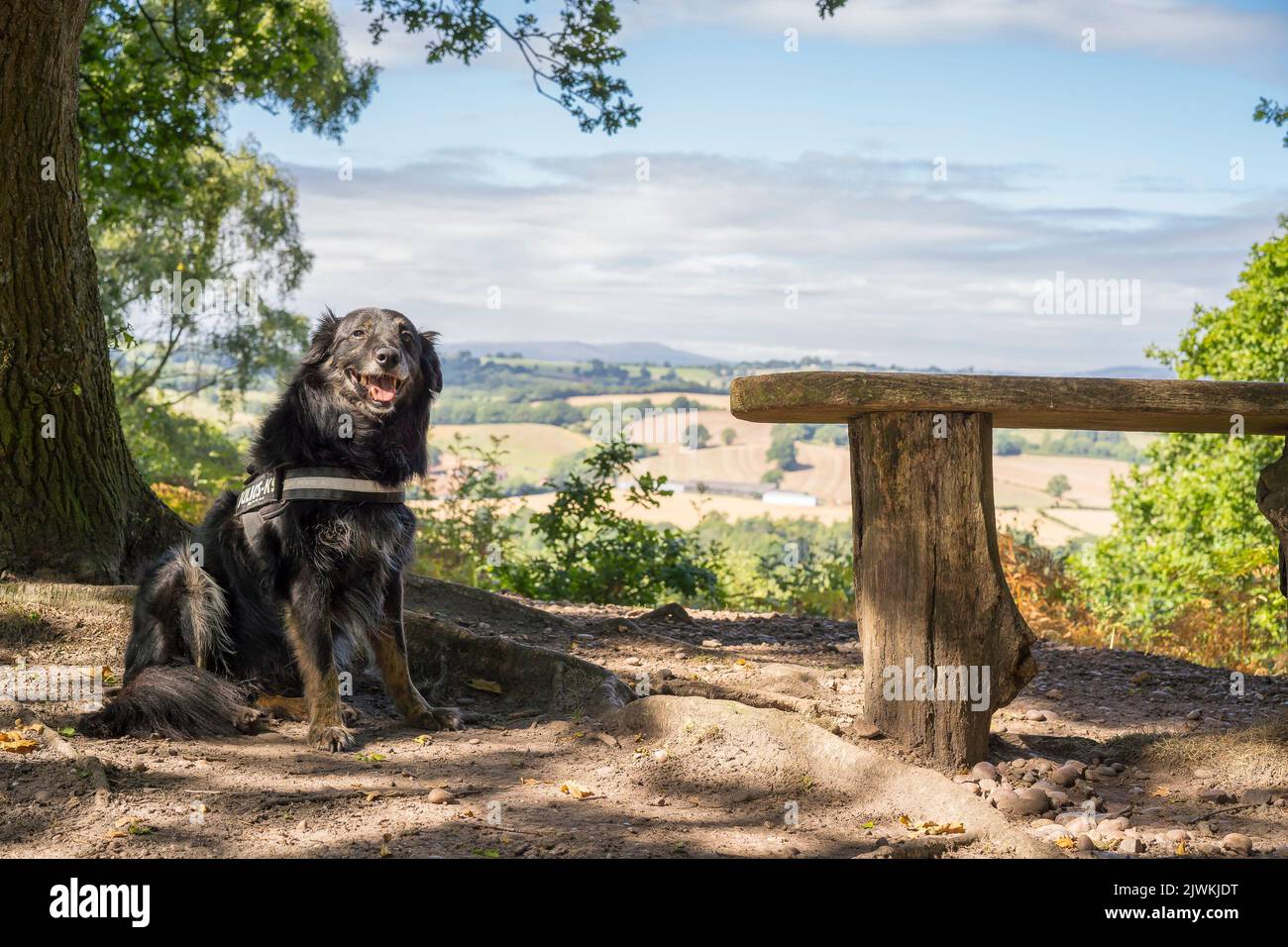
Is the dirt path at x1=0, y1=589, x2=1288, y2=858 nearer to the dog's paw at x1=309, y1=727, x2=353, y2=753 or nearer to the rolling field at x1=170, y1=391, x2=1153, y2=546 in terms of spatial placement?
the dog's paw at x1=309, y1=727, x2=353, y2=753

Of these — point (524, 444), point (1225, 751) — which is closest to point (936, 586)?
point (1225, 751)

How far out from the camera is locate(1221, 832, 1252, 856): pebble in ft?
10.2

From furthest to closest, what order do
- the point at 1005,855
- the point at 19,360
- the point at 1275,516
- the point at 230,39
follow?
1. the point at 230,39
2. the point at 19,360
3. the point at 1275,516
4. the point at 1005,855

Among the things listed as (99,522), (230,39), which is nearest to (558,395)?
(230,39)

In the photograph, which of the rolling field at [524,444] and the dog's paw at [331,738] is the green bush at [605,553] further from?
the dog's paw at [331,738]

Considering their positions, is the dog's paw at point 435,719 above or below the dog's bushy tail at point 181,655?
below

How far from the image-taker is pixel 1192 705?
16.2ft

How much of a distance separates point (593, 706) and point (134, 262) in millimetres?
15100

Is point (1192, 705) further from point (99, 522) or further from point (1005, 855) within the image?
point (99, 522)

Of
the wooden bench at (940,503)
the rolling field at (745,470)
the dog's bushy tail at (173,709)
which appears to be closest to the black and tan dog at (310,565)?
the dog's bushy tail at (173,709)

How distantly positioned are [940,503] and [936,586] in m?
0.28

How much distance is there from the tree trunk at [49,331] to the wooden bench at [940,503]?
309 cm

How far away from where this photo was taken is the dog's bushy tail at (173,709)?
3984 millimetres
